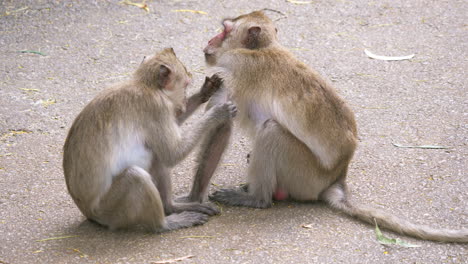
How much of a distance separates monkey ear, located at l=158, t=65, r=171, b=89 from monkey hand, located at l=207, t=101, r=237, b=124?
16.5 inches

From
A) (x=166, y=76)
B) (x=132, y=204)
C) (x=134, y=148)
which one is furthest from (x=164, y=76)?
(x=132, y=204)

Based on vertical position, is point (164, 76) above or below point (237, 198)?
above

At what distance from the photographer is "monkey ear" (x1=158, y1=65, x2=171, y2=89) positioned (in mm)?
4609

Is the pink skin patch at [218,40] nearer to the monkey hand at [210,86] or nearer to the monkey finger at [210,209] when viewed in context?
the monkey hand at [210,86]

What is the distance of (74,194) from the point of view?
4535 millimetres

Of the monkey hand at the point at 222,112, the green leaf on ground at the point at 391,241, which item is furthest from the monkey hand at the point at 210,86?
the green leaf on ground at the point at 391,241

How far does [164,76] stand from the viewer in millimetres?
4633

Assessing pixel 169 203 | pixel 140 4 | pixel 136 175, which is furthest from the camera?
pixel 140 4

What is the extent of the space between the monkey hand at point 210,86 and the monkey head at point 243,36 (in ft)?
0.74

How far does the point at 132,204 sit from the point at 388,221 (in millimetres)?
1848

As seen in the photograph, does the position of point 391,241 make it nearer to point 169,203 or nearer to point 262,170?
point 262,170

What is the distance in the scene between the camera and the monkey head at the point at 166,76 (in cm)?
463

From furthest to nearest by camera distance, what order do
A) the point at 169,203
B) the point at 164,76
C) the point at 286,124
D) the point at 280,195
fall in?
the point at 280,195, the point at 169,203, the point at 286,124, the point at 164,76

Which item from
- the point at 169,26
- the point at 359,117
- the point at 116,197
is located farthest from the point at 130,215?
the point at 169,26
